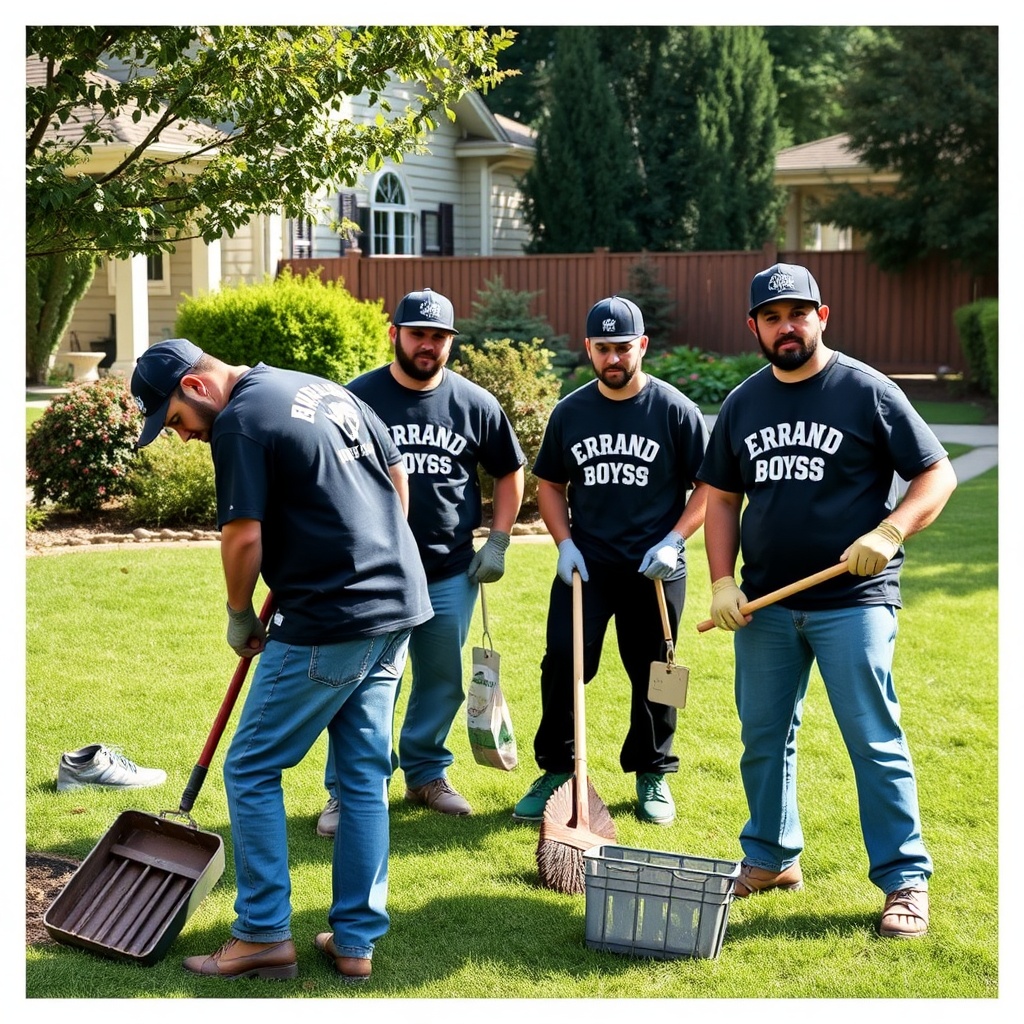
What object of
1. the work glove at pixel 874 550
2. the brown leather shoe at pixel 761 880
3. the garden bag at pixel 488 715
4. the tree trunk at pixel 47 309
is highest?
the tree trunk at pixel 47 309

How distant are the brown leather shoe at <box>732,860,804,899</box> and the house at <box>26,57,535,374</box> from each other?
1711 cm

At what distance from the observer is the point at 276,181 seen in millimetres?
5242

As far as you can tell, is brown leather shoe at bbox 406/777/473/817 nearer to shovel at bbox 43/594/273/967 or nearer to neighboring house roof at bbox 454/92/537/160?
shovel at bbox 43/594/273/967

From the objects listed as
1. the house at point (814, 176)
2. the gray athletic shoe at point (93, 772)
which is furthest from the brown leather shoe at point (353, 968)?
the house at point (814, 176)

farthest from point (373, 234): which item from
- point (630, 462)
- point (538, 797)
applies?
point (538, 797)

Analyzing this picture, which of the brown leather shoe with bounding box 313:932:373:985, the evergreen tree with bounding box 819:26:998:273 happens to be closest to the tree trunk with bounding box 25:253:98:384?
the evergreen tree with bounding box 819:26:998:273

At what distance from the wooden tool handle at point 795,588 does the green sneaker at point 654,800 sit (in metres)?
1.26

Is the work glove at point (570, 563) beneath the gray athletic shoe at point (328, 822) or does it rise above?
above

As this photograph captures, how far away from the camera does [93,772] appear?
223 inches

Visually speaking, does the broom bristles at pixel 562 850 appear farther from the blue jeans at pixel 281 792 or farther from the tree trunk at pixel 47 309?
the tree trunk at pixel 47 309

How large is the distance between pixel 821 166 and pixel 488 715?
2619 cm

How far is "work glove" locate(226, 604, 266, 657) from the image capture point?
422 cm

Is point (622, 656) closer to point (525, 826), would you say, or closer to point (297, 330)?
point (525, 826)

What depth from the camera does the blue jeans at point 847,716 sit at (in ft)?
14.5
